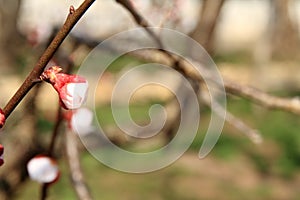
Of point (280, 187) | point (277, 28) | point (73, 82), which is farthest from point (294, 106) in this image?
point (277, 28)

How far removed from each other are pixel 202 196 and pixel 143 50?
10.3 ft

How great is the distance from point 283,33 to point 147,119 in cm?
435

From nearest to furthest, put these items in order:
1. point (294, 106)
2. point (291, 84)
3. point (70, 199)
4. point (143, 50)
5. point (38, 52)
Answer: point (294, 106)
point (143, 50)
point (38, 52)
point (70, 199)
point (291, 84)

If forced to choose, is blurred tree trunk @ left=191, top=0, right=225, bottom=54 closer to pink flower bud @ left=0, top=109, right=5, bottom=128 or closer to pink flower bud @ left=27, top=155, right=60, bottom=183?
pink flower bud @ left=27, top=155, right=60, bottom=183

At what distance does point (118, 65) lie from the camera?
722 centimetres

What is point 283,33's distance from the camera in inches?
296

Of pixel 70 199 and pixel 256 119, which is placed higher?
pixel 70 199

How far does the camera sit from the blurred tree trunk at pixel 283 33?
A: 5727mm

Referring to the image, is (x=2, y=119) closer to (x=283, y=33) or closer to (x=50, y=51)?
(x=50, y=51)

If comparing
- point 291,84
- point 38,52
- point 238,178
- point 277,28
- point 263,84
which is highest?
point 38,52

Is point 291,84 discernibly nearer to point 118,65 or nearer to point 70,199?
point 118,65

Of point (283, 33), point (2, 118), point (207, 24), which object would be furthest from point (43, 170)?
point (283, 33)

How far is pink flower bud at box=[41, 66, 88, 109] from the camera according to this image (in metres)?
0.66

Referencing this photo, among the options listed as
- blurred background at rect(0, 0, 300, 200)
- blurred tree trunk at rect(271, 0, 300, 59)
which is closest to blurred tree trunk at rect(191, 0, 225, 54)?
blurred background at rect(0, 0, 300, 200)
